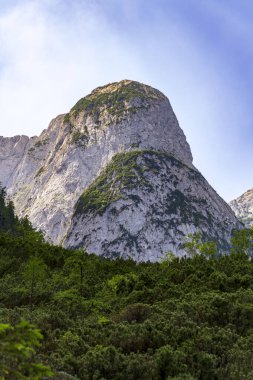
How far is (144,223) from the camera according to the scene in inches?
7397

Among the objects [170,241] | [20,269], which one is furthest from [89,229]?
[20,269]

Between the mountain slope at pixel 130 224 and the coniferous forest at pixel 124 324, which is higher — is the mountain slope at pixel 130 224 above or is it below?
above

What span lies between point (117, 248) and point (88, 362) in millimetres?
167240

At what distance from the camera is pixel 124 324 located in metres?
15.9

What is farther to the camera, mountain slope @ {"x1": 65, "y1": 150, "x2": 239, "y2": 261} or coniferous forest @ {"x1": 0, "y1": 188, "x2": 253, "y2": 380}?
mountain slope @ {"x1": 65, "y1": 150, "x2": 239, "y2": 261}

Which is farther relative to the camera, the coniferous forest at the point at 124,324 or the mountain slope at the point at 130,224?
the mountain slope at the point at 130,224

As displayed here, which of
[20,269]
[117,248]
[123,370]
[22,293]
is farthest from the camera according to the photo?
[117,248]

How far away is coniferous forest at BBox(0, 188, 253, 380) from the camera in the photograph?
10891 mm

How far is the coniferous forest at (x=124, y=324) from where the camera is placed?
10.9m

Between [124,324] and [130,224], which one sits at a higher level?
[130,224]

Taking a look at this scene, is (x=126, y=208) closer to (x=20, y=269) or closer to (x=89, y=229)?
(x=89, y=229)

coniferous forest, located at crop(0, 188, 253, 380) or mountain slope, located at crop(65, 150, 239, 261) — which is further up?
mountain slope, located at crop(65, 150, 239, 261)

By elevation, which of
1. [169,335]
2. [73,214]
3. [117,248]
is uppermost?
[73,214]

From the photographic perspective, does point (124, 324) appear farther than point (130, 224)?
No
